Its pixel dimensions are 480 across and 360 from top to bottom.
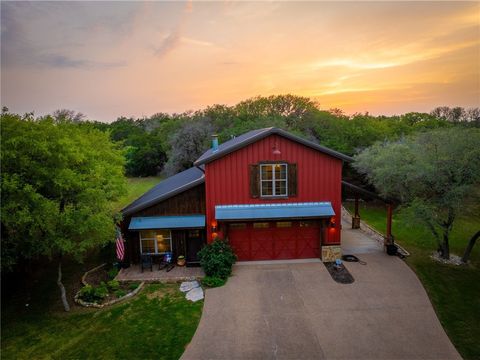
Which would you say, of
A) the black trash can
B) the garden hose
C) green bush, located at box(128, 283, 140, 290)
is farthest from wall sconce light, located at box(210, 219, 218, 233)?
the black trash can

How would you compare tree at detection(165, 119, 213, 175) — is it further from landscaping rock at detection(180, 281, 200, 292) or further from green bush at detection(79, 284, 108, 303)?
green bush at detection(79, 284, 108, 303)

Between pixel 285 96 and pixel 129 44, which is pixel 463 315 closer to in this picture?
pixel 129 44

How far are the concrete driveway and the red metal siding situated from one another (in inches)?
Result: 134

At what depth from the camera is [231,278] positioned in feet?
45.5

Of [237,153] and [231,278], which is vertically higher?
[237,153]

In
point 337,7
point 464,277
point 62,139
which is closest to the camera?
point 62,139

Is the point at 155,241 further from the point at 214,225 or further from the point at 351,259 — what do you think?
the point at 351,259

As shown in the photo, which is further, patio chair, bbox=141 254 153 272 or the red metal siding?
patio chair, bbox=141 254 153 272

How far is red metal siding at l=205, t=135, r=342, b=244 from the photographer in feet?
48.4

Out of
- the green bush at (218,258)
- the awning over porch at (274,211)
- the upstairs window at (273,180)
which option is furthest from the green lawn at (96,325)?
the upstairs window at (273,180)

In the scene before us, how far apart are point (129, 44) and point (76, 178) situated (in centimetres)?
1395

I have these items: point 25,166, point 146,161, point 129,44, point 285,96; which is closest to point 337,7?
point 129,44

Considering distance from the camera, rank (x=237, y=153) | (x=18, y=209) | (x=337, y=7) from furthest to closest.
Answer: (x=337, y=7), (x=237, y=153), (x=18, y=209)

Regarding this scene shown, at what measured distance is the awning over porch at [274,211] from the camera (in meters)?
14.4
